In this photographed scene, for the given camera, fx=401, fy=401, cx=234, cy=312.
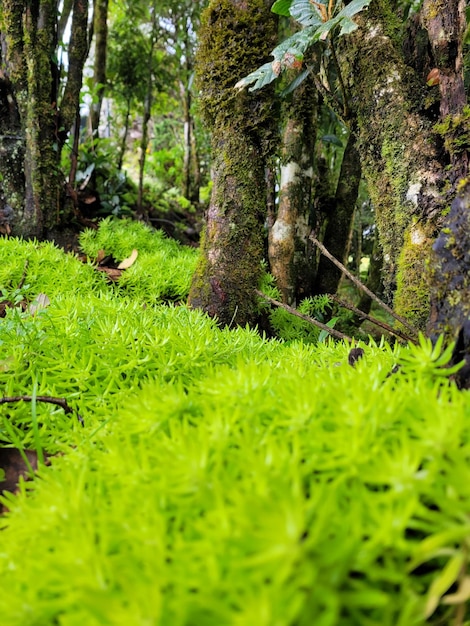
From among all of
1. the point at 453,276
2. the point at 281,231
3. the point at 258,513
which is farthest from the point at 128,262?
the point at 258,513

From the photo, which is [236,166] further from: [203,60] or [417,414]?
[417,414]

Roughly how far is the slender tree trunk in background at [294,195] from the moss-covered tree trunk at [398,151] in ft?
2.74

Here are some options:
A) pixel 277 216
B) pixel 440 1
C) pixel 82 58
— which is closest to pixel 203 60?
pixel 277 216

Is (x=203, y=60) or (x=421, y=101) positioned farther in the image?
(x=203, y=60)

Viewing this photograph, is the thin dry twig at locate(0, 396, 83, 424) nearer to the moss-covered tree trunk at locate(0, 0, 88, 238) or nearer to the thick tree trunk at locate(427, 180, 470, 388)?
the thick tree trunk at locate(427, 180, 470, 388)

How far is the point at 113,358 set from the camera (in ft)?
4.01

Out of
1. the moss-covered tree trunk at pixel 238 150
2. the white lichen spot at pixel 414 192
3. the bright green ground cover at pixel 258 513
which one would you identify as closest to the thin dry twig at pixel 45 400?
the bright green ground cover at pixel 258 513

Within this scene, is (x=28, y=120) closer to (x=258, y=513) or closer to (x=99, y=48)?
(x=99, y=48)

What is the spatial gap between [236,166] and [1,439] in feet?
5.58

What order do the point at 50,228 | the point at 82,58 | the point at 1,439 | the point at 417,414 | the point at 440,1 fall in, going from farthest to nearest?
the point at 82,58
the point at 50,228
the point at 440,1
the point at 1,439
the point at 417,414

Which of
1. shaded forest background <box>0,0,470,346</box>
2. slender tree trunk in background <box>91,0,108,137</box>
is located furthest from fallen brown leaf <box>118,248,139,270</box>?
slender tree trunk in background <box>91,0,108,137</box>

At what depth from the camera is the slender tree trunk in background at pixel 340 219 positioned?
2.96 metres

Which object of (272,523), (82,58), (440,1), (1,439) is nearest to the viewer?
(272,523)

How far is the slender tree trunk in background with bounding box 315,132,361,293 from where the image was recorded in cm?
296
